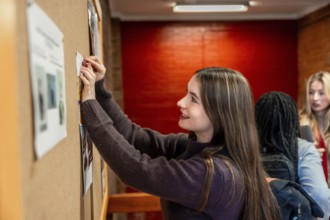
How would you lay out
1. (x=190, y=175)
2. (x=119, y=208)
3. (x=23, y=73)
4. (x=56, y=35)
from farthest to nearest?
(x=119, y=208)
(x=190, y=175)
(x=56, y=35)
(x=23, y=73)

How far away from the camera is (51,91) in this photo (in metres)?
0.66

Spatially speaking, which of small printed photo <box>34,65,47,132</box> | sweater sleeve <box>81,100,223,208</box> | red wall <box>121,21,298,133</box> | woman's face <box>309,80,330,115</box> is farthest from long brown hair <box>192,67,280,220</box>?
red wall <box>121,21,298,133</box>

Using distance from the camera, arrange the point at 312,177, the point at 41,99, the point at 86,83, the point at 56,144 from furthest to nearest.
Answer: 1. the point at 312,177
2. the point at 86,83
3. the point at 56,144
4. the point at 41,99

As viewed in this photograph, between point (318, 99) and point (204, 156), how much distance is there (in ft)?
6.14

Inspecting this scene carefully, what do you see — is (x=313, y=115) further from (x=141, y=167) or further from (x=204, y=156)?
(x=141, y=167)

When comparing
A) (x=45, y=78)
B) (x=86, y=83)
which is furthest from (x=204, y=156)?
(x=45, y=78)

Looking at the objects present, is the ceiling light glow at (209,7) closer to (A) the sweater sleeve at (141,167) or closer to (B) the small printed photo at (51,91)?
(A) the sweater sleeve at (141,167)

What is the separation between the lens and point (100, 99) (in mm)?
1382

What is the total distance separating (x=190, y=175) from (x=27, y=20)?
2.36 feet

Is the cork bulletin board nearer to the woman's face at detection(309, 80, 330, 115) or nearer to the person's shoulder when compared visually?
the person's shoulder

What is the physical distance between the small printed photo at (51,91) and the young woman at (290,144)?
135cm

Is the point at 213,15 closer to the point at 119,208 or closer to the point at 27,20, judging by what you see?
the point at 119,208

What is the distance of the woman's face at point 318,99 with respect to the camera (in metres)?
2.78

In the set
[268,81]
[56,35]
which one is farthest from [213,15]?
[56,35]
